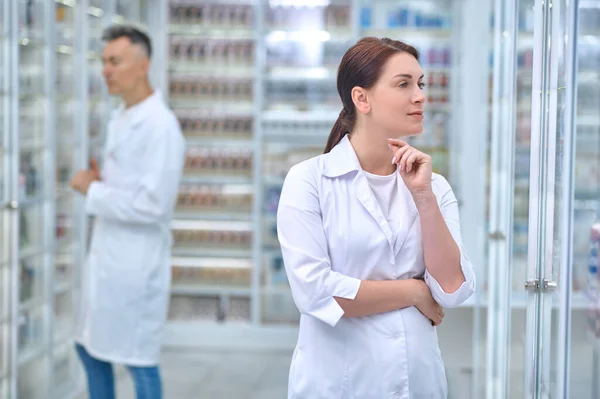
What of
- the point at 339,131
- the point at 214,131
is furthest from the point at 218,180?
the point at 339,131

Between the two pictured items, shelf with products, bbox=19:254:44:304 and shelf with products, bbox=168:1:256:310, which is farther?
shelf with products, bbox=168:1:256:310

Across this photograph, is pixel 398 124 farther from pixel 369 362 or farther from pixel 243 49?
pixel 243 49

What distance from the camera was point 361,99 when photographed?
7.28ft

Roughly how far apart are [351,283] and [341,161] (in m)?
0.29

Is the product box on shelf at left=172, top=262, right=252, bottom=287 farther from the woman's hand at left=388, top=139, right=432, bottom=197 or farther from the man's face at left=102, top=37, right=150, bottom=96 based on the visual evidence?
the woman's hand at left=388, top=139, right=432, bottom=197

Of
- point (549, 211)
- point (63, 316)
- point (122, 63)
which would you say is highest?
point (122, 63)

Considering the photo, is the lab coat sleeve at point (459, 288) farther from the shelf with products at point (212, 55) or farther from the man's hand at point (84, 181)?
the shelf with products at point (212, 55)

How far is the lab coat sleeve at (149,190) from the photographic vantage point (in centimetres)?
Answer: 394

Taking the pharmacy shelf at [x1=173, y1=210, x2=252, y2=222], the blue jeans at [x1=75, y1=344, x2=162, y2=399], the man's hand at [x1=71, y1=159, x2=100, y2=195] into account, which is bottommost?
the blue jeans at [x1=75, y1=344, x2=162, y2=399]

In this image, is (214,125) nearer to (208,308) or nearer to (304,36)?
(304,36)

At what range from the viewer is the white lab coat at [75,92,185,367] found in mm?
3963

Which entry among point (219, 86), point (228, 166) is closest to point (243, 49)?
point (219, 86)

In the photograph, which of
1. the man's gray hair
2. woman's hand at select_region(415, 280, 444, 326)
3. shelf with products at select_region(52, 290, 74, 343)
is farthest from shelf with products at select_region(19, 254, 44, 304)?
woman's hand at select_region(415, 280, 444, 326)

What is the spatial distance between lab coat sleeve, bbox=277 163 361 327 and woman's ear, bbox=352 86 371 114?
0.64 ft
